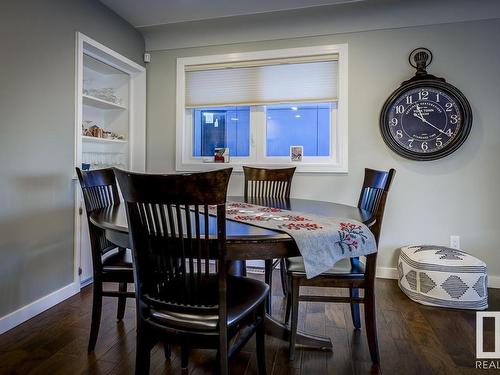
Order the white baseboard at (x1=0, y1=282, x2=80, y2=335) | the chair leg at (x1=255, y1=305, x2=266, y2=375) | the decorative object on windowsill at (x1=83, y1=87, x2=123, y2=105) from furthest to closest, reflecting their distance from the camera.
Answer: the decorative object on windowsill at (x1=83, y1=87, x2=123, y2=105), the white baseboard at (x1=0, y1=282, x2=80, y2=335), the chair leg at (x1=255, y1=305, x2=266, y2=375)

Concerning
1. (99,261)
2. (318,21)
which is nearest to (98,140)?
(99,261)

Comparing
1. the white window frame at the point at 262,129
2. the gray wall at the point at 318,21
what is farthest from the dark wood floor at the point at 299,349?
the gray wall at the point at 318,21

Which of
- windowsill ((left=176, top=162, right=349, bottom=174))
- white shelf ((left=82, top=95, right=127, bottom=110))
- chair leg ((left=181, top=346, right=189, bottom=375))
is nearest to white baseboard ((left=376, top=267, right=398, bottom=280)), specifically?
windowsill ((left=176, top=162, right=349, bottom=174))

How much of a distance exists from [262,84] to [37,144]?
1977mm

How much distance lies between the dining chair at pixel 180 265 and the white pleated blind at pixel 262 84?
2.24 m

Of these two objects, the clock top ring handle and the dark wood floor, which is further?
the clock top ring handle

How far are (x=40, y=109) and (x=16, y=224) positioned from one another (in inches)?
30.6

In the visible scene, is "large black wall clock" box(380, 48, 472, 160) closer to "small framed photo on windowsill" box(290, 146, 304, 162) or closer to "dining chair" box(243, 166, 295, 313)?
"small framed photo on windowsill" box(290, 146, 304, 162)

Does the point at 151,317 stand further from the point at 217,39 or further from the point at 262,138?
the point at 217,39

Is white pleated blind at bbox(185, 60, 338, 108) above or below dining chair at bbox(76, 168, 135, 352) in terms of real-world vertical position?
above

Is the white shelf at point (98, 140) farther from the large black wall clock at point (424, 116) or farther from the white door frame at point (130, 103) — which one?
the large black wall clock at point (424, 116)

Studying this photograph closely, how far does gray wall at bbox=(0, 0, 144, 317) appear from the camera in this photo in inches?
77.9

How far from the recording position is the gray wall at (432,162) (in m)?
2.72

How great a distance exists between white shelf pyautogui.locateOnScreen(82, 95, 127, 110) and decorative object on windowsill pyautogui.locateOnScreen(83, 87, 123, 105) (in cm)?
5
